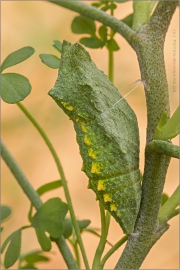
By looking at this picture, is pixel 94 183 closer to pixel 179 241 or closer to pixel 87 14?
pixel 87 14

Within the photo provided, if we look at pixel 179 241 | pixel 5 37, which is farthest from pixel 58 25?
pixel 179 241

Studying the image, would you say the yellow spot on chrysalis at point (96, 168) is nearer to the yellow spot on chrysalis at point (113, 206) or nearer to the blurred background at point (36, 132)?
the yellow spot on chrysalis at point (113, 206)

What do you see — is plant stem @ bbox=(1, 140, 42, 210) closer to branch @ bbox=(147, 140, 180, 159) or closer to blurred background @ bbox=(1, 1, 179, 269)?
branch @ bbox=(147, 140, 180, 159)

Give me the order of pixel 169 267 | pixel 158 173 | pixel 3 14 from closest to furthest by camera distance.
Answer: pixel 158 173
pixel 169 267
pixel 3 14

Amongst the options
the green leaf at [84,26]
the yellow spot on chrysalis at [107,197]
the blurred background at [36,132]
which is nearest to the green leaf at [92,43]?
the green leaf at [84,26]

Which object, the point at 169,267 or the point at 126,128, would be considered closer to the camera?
the point at 126,128

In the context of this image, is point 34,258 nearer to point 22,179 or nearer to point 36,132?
point 22,179

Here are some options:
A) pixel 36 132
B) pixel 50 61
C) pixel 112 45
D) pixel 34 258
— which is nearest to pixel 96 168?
pixel 50 61
